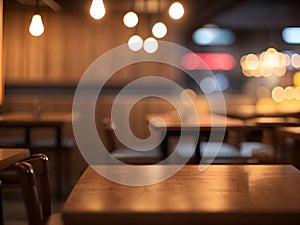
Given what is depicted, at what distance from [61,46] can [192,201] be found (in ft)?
24.4

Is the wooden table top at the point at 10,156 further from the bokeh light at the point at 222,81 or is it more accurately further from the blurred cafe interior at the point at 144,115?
the bokeh light at the point at 222,81

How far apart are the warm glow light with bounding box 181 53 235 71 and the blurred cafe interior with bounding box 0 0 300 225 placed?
0.04 m

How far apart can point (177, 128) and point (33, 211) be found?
2.95 meters

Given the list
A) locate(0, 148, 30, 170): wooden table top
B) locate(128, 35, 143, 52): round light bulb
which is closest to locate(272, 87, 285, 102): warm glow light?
locate(128, 35, 143, 52): round light bulb

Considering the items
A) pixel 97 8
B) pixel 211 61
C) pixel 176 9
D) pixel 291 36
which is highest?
pixel 291 36

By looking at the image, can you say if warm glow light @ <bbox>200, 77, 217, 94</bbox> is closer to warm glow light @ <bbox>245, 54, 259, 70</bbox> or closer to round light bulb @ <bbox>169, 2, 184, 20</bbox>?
warm glow light @ <bbox>245, 54, 259, 70</bbox>

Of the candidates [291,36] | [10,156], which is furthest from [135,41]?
[291,36]

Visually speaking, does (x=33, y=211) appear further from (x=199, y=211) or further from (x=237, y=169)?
(x=237, y=169)

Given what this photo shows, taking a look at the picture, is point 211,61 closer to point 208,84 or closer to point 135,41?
point 208,84

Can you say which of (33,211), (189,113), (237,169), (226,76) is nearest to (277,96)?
(226,76)

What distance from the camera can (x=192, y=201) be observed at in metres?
1.65

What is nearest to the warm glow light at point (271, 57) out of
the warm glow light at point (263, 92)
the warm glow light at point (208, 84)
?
the warm glow light at point (263, 92)

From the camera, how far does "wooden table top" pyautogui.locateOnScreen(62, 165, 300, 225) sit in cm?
147

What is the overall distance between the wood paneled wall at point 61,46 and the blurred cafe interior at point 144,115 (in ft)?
0.06
